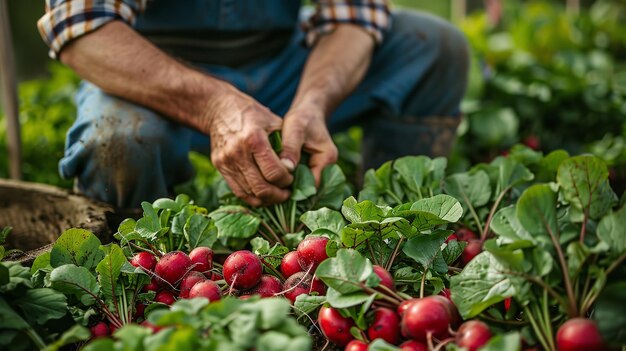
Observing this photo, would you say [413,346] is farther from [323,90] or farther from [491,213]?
[323,90]

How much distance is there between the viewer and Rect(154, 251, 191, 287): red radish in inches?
59.9

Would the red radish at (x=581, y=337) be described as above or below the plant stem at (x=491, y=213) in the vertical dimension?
above

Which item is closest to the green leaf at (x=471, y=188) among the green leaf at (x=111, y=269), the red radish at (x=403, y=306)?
the red radish at (x=403, y=306)

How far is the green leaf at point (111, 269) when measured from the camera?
1.42 meters

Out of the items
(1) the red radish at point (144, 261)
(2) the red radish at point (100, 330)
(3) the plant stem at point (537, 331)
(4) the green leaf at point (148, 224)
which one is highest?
(3) the plant stem at point (537, 331)

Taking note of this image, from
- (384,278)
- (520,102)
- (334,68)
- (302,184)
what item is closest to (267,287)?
(384,278)

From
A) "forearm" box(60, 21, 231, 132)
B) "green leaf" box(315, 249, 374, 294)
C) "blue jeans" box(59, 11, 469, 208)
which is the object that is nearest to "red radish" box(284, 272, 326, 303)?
"green leaf" box(315, 249, 374, 294)

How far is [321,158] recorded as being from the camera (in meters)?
1.99

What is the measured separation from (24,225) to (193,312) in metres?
1.18

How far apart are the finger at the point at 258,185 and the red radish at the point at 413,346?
0.73m

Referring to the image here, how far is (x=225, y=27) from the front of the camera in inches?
95.2

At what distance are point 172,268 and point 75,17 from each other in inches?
35.4

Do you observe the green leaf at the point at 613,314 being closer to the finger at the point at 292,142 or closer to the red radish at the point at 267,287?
the red radish at the point at 267,287

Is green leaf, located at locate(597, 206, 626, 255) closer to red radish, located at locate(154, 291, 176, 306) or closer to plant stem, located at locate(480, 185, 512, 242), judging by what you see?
plant stem, located at locate(480, 185, 512, 242)
